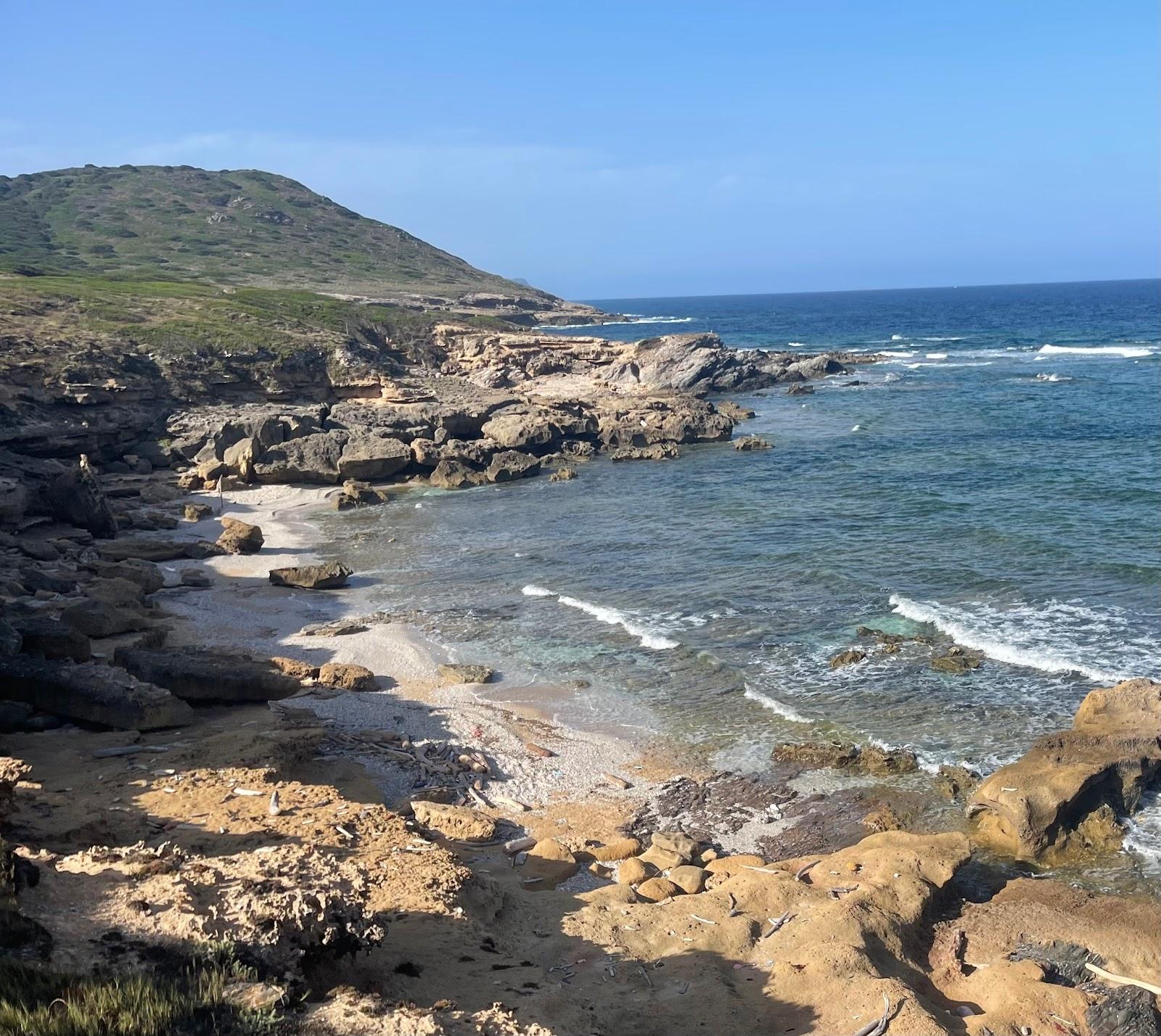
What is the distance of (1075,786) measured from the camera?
13227 mm

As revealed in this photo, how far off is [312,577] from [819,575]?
44.1 feet

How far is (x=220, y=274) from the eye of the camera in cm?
9919

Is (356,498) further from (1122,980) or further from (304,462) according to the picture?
(1122,980)

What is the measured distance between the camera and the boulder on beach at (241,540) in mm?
29328

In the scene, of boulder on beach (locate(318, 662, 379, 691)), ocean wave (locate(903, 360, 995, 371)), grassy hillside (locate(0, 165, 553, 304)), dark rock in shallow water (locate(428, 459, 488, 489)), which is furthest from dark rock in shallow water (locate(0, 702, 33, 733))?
grassy hillside (locate(0, 165, 553, 304))

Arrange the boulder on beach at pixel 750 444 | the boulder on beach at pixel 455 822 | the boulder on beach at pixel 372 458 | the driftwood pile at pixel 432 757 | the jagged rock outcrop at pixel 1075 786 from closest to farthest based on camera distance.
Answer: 1. the boulder on beach at pixel 455 822
2. the jagged rock outcrop at pixel 1075 786
3. the driftwood pile at pixel 432 757
4. the boulder on beach at pixel 372 458
5. the boulder on beach at pixel 750 444

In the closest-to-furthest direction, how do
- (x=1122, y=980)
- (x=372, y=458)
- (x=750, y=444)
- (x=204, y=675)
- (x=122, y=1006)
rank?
(x=122, y=1006) < (x=1122, y=980) < (x=204, y=675) < (x=372, y=458) < (x=750, y=444)

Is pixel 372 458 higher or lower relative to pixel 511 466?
higher

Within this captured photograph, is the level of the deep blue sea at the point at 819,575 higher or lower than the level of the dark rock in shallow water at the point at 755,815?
higher

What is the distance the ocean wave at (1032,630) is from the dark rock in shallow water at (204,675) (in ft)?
45.0

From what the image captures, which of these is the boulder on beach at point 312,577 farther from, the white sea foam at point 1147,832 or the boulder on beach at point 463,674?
the white sea foam at point 1147,832

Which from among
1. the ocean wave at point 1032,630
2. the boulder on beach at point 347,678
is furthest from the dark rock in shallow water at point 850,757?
the boulder on beach at point 347,678

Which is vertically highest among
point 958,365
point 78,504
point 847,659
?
point 958,365

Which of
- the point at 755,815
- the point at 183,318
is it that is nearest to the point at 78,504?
the point at 755,815
